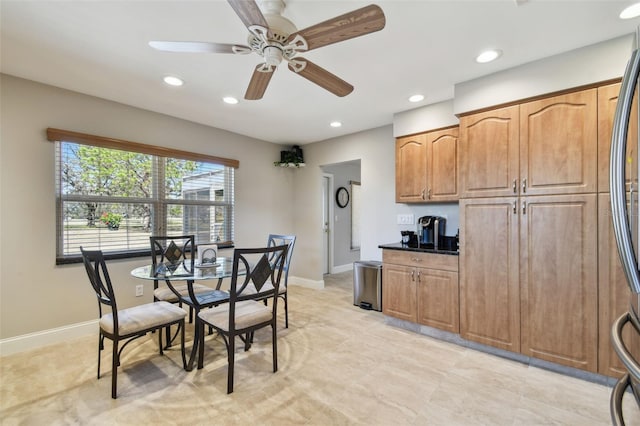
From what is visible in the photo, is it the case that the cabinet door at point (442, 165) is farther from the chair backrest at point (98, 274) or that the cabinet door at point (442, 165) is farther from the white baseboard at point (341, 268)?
the white baseboard at point (341, 268)

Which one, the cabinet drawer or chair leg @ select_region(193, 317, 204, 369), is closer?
chair leg @ select_region(193, 317, 204, 369)

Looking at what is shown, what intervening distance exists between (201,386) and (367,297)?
2.22 m

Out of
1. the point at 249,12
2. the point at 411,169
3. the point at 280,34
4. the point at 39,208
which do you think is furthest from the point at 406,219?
the point at 39,208

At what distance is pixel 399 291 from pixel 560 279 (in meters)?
1.41

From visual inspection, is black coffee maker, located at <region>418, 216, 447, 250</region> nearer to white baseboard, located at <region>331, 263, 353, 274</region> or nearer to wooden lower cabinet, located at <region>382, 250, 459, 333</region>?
wooden lower cabinet, located at <region>382, 250, 459, 333</region>

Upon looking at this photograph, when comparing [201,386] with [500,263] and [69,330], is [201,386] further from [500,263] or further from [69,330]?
[500,263]

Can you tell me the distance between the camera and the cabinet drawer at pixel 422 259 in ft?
9.26

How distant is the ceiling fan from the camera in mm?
1427

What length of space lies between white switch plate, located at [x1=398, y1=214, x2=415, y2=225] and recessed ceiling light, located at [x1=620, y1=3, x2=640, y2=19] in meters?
2.41

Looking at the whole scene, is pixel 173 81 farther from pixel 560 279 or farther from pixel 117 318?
pixel 560 279

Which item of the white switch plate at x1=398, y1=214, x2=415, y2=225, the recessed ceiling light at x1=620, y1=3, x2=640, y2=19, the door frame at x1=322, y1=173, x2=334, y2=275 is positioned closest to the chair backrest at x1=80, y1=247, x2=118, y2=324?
the white switch plate at x1=398, y1=214, x2=415, y2=225

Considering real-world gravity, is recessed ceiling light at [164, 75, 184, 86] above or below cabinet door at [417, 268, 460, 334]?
above

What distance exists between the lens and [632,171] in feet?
2.87

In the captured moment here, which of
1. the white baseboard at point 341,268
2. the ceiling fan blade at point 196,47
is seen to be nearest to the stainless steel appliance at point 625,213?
the ceiling fan blade at point 196,47
